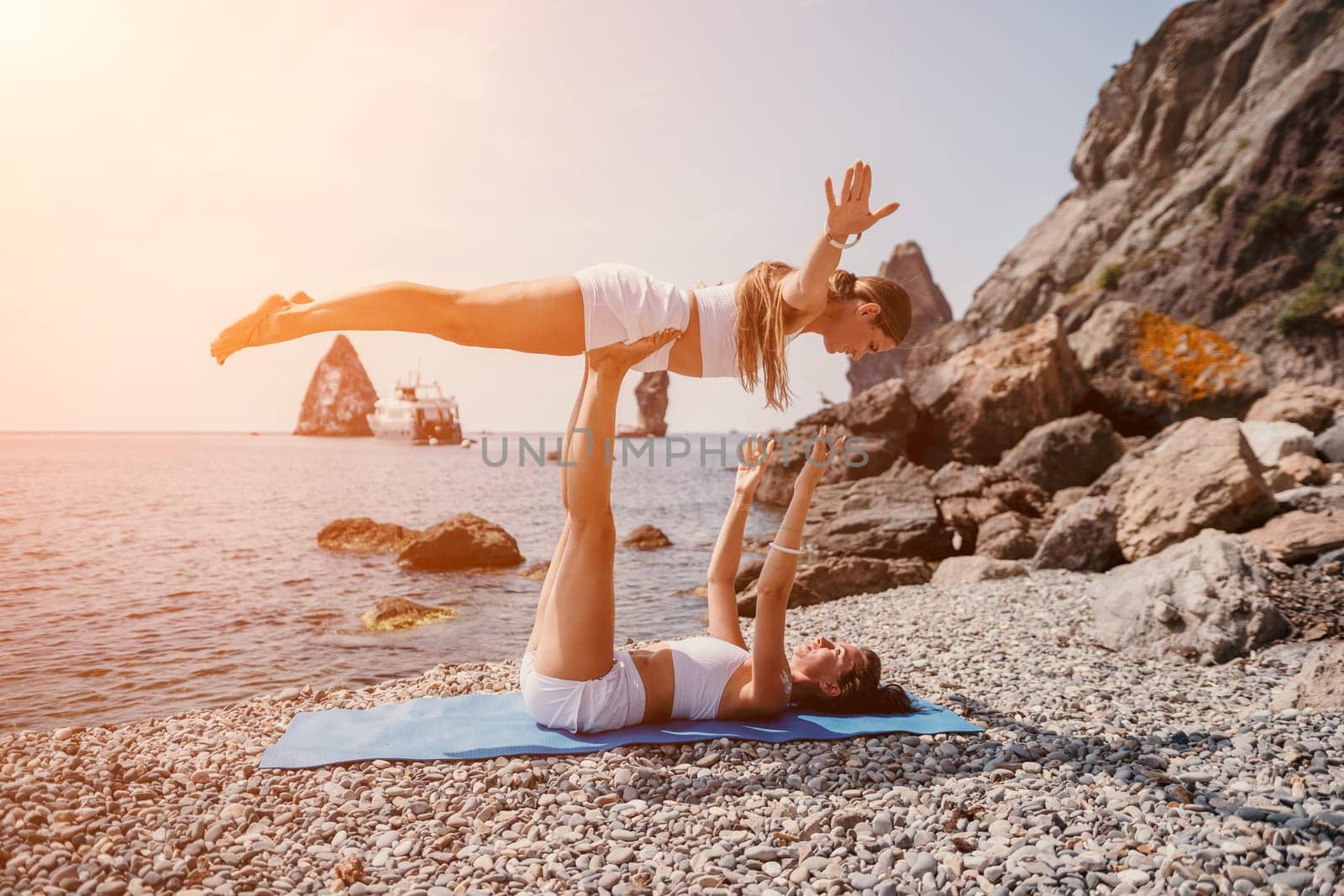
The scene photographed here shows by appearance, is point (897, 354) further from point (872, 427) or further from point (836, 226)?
point (836, 226)

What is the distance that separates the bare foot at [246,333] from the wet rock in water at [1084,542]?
8684 millimetres

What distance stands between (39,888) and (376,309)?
2.58 metres

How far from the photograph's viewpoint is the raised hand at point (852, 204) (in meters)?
3.67

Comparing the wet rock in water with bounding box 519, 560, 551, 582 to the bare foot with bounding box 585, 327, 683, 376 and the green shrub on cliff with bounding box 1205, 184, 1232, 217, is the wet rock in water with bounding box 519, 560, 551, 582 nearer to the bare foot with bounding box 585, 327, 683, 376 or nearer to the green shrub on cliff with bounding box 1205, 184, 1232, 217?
the bare foot with bounding box 585, 327, 683, 376

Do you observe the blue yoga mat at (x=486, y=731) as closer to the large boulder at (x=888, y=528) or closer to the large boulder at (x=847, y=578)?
the large boulder at (x=847, y=578)

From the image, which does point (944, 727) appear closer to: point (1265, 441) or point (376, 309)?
point (376, 309)

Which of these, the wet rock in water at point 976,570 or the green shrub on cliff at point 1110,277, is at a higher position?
the green shrub on cliff at point 1110,277

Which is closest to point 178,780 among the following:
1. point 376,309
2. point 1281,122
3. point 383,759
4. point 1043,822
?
point 383,759

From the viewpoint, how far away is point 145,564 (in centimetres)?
1327

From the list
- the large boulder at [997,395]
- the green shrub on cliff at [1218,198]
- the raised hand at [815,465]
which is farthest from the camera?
the green shrub on cliff at [1218,198]

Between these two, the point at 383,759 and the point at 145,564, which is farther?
the point at 145,564

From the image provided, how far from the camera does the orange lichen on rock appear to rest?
16781 mm

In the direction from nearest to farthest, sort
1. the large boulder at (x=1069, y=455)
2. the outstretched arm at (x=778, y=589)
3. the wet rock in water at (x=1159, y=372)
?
the outstretched arm at (x=778, y=589), the large boulder at (x=1069, y=455), the wet rock in water at (x=1159, y=372)

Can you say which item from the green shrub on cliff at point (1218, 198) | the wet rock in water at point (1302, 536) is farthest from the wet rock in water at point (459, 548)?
the green shrub on cliff at point (1218, 198)
